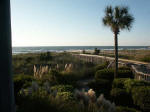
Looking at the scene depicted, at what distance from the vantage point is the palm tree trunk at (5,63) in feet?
5.73

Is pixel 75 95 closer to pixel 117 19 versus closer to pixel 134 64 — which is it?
pixel 117 19

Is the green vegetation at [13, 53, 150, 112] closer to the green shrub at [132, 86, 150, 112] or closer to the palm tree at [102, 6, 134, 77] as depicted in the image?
the green shrub at [132, 86, 150, 112]

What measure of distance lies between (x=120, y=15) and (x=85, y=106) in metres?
7.16

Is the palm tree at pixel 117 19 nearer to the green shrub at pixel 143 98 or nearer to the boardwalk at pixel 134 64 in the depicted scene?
the boardwalk at pixel 134 64

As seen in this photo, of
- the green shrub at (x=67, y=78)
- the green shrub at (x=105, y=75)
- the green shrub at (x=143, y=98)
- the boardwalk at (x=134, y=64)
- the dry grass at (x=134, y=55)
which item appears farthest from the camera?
the dry grass at (x=134, y=55)

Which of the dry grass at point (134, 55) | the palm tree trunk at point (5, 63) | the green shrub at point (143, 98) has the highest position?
the palm tree trunk at point (5, 63)

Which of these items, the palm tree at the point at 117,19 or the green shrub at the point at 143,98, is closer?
the green shrub at the point at 143,98

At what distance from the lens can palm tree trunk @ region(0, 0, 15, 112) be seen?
68.7 inches

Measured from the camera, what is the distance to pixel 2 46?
1750 millimetres

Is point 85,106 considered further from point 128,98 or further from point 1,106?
point 128,98

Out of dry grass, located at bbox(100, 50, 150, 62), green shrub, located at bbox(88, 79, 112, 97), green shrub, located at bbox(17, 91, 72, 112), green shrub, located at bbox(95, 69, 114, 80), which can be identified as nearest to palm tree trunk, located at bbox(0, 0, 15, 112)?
green shrub, located at bbox(17, 91, 72, 112)

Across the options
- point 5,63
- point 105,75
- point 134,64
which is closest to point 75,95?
point 5,63

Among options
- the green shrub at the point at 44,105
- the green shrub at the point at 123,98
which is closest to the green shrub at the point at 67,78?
the green shrub at the point at 123,98

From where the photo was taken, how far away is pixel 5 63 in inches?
69.2
